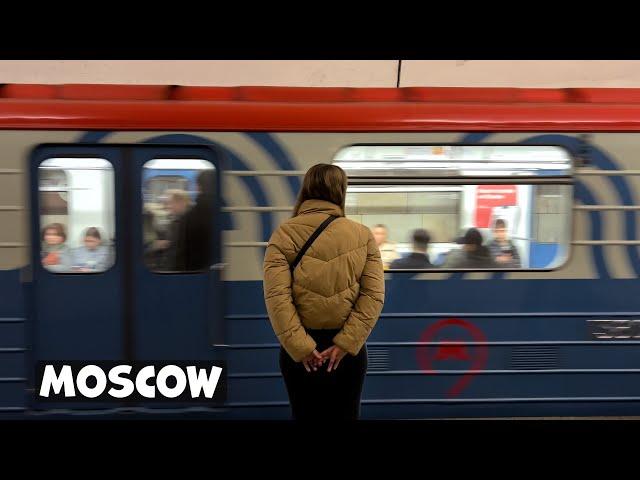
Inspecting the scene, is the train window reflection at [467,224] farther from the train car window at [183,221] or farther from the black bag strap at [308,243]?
the black bag strap at [308,243]

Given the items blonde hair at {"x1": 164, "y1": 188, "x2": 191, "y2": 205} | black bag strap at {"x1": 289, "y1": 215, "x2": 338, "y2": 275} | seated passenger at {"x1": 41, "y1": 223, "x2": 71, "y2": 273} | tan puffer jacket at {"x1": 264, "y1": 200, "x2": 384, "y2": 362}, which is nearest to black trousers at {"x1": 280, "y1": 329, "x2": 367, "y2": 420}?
tan puffer jacket at {"x1": 264, "y1": 200, "x2": 384, "y2": 362}

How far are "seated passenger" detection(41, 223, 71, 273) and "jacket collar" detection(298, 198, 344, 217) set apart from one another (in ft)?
6.16

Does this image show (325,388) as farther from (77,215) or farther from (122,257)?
(77,215)

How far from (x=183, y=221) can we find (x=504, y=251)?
2042 millimetres

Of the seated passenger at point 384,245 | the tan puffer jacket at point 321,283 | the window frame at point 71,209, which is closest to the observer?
the tan puffer jacket at point 321,283

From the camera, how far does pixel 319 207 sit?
291 cm

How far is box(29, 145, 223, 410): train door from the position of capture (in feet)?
13.3

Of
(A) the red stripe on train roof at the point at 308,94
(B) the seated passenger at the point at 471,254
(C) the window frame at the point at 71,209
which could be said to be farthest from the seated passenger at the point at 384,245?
(C) the window frame at the point at 71,209

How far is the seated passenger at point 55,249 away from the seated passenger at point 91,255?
6 centimetres

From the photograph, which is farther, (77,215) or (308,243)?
(77,215)

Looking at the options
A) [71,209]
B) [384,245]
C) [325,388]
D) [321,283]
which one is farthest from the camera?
[384,245]

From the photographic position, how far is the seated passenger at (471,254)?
418 centimetres

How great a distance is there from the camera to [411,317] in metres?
4.19

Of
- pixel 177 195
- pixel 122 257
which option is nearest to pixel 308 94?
pixel 177 195
